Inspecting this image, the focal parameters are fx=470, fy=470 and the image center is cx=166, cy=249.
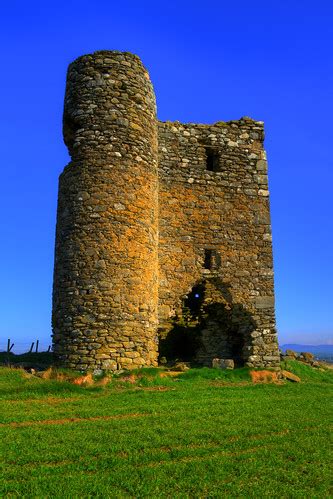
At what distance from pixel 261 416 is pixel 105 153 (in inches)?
344

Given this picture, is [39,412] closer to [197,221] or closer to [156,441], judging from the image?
[156,441]

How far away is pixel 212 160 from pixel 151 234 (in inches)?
193

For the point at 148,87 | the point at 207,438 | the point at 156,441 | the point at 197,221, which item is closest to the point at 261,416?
the point at 207,438

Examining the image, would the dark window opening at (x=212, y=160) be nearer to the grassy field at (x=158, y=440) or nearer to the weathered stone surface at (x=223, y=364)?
the weathered stone surface at (x=223, y=364)

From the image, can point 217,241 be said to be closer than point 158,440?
No

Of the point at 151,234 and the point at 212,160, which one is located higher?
the point at 212,160

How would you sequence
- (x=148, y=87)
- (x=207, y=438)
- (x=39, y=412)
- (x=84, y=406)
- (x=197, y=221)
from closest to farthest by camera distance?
(x=207, y=438), (x=39, y=412), (x=84, y=406), (x=148, y=87), (x=197, y=221)

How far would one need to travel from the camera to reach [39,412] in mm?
9484

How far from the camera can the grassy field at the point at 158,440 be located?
5.76 m

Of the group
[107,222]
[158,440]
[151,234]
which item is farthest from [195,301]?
[158,440]

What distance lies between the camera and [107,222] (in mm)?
13898

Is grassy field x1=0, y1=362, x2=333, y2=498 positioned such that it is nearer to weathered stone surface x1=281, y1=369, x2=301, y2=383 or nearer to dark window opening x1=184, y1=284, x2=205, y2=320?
weathered stone surface x1=281, y1=369, x2=301, y2=383

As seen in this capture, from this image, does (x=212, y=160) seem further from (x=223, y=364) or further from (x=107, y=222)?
(x=223, y=364)

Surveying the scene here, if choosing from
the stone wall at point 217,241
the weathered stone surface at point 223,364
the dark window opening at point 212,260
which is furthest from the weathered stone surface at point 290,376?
the dark window opening at point 212,260
